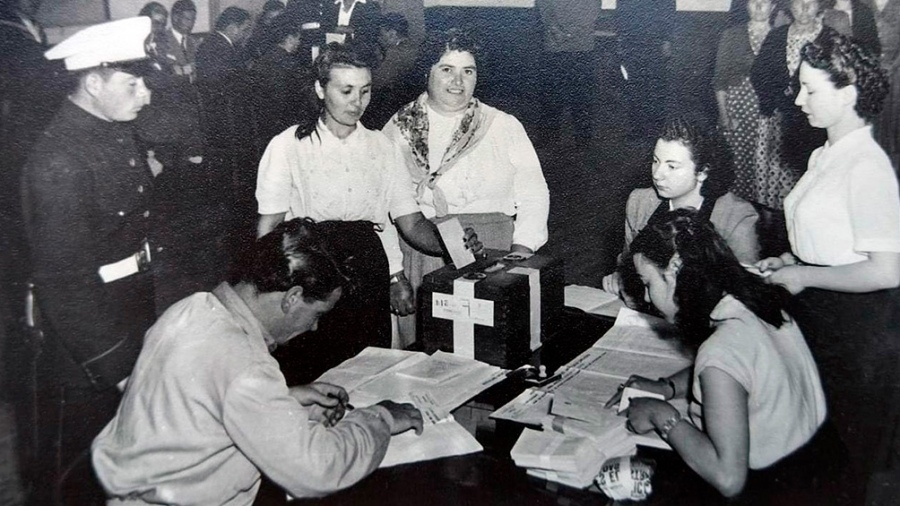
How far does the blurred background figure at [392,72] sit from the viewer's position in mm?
2094

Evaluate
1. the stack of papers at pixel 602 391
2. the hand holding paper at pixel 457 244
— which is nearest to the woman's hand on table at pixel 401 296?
the hand holding paper at pixel 457 244

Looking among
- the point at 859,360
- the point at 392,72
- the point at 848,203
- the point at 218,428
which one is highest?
the point at 392,72

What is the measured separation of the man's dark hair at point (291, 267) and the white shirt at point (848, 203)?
1173 mm

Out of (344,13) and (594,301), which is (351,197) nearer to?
(344,13)

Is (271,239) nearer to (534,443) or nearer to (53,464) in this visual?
(534,443)

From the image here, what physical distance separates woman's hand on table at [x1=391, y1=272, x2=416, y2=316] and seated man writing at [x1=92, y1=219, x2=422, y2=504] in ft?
2.94

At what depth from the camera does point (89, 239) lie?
1.74 metres

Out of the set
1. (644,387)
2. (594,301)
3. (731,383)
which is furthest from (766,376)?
(594,301)

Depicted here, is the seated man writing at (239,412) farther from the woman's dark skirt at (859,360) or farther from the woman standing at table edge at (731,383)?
the woman's dark skirt at (859,360)

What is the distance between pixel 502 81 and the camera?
7.43 ft

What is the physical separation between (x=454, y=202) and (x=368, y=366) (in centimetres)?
84

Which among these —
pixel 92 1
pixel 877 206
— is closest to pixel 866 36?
pixel 877 206

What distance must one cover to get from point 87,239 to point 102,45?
0.46 metres

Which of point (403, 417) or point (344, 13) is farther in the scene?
point (344, 13)
